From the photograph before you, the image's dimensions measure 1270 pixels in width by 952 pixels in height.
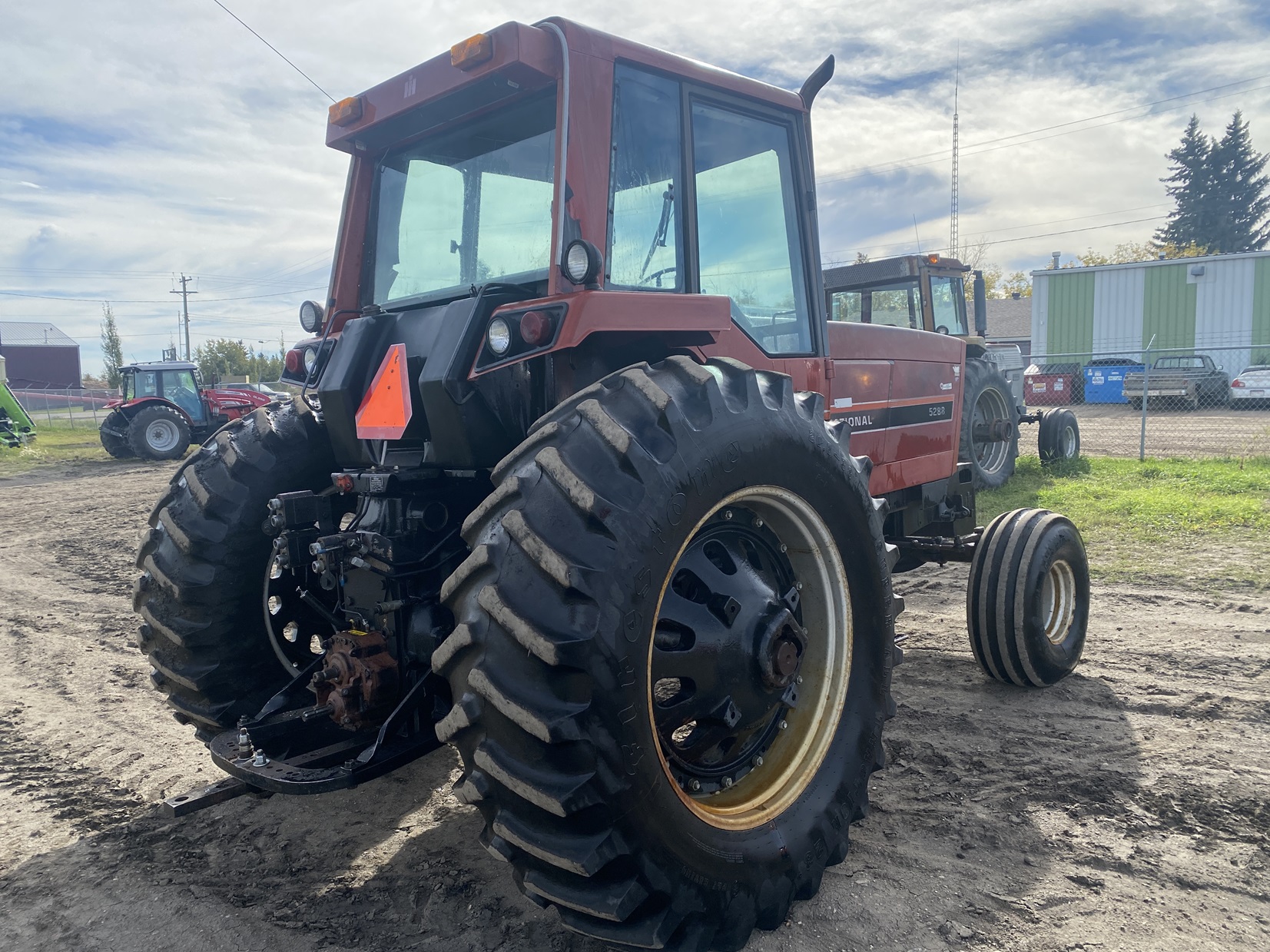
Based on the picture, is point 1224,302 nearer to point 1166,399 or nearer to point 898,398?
point 1166,399

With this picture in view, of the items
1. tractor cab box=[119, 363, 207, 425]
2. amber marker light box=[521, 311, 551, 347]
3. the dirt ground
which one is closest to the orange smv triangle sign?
amber marker light box=[521, 311, 551, 347]

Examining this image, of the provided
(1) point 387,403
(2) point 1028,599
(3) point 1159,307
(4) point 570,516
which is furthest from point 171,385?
(3) point 1159,307

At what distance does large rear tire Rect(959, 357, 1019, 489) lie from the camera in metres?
10.3

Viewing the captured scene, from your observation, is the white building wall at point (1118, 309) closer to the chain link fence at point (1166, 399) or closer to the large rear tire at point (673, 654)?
the chain link fence at point (1166, 399)

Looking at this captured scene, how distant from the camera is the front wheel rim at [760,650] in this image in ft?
8.68

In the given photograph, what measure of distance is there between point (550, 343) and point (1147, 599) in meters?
5.36

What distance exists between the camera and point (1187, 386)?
22922mm

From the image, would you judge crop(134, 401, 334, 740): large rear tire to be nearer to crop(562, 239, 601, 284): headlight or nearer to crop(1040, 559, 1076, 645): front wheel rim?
crop(562, 239, 601, 284): headlight

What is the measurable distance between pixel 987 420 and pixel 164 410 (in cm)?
1818

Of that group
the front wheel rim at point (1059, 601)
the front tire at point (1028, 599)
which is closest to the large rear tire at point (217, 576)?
the front tire at point (1028, 599)

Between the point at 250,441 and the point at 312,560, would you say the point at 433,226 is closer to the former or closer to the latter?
the point at 250,441

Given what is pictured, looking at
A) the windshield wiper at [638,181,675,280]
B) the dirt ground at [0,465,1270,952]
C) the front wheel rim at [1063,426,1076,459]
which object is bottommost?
the dirt ground at [0,465,1270,952]

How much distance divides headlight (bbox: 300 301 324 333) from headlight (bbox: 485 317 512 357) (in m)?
1.57

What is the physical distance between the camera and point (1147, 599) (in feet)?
20.3
